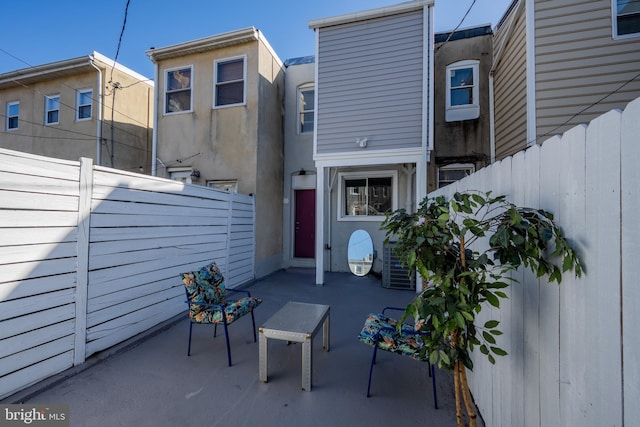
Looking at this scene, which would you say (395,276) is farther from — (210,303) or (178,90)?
(178,90)

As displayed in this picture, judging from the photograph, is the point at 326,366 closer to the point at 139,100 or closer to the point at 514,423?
the point at 514,423

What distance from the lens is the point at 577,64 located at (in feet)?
Answer: 12.7

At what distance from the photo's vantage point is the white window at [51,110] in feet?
25.6

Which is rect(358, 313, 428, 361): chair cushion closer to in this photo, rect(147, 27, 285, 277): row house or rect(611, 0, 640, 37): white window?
rect(147, 27, 285, 277): row house

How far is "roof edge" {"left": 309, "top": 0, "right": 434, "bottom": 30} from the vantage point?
4875mm

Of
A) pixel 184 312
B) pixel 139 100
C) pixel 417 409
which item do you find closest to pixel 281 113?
pixel 139 100

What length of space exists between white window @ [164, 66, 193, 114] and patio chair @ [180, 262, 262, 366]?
16.4 ft

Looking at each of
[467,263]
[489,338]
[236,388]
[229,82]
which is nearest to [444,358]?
[489,338]

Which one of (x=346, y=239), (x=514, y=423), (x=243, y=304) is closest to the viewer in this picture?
(x=514, y=423)

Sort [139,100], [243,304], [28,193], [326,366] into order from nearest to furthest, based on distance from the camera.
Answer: [28,193] < [326,366] < [243,304] < [139,100]

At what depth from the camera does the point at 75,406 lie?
210cm

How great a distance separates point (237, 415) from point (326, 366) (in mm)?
960

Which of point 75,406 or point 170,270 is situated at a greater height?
point 170,270

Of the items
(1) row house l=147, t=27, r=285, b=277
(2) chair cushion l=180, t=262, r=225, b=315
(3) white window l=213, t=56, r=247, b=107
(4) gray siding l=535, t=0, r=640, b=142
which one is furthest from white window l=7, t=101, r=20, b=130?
(4) gray siding l=535, t=0, r=640, b=142
